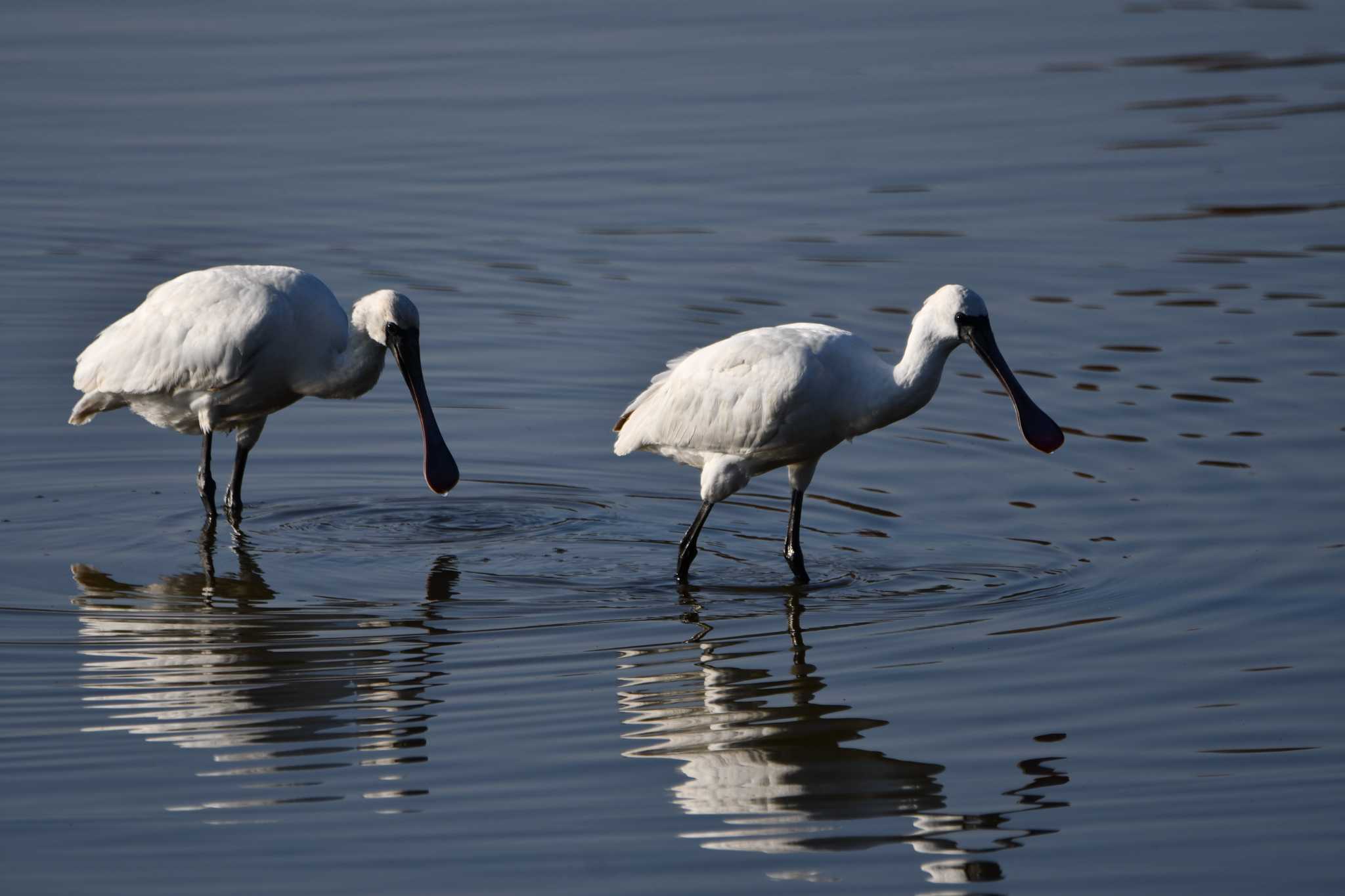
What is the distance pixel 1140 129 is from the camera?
755 inches

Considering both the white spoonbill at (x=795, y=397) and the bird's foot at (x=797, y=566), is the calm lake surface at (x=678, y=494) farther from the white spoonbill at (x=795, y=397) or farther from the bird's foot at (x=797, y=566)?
the white spoonbill at (x=795, y=397)

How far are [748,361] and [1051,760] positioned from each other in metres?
2.80

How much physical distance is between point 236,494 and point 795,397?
10.4 ft

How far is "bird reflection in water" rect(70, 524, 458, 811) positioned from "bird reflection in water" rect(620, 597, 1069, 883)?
0.88 meters

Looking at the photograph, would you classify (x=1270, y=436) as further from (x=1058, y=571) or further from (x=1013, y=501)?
(x=1058, y=571)

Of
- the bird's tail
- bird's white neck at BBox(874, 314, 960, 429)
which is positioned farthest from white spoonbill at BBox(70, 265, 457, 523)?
bird's white neck at BBox(874, 314, 960, 429)

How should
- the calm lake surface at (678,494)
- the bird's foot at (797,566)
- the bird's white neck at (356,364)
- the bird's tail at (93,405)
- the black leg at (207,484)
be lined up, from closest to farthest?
the calm lake surface at (678,494), the bird's foot at (797,566), the bird's white neck at (356,364), the black leg at (207,484), the bird's tail at (93,405)

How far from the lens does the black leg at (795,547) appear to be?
9805 millimetres

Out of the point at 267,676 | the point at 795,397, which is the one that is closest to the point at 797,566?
the point at 795,397

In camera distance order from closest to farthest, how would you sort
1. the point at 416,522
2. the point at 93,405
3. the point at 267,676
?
the point at 267,676 → the point at 416,522 → the point at 93,405

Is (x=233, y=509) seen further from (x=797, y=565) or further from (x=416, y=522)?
(x=797, y=565)

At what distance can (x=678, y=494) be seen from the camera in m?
11.5

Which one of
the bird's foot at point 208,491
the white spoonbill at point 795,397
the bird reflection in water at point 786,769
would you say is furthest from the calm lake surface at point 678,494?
the white spoonbill at point 795,397

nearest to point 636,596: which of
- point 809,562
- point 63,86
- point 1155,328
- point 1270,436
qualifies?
point 809,562
